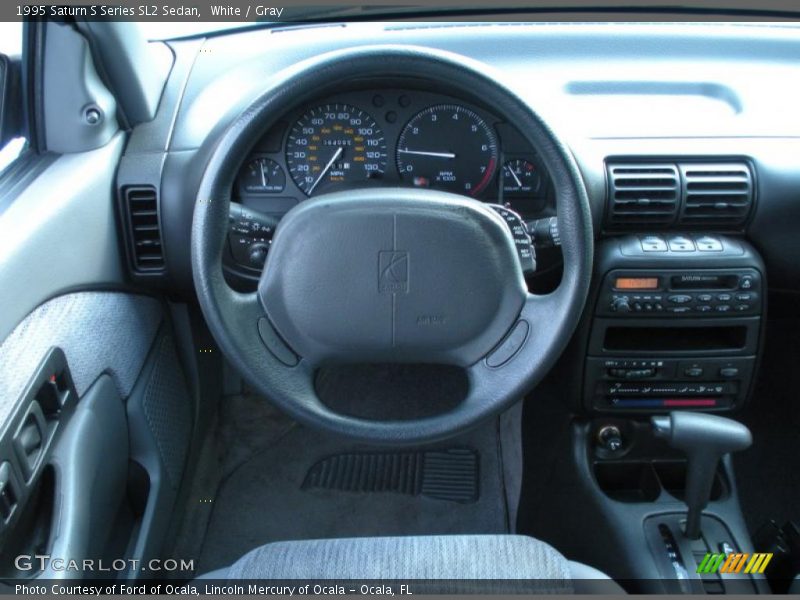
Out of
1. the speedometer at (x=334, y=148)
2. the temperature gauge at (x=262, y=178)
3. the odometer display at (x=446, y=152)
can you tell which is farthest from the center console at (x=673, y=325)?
the temperature gauge at (x=262, y=178)

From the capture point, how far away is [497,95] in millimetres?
1303

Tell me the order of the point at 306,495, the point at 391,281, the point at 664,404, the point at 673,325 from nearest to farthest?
the point at 391,281 → the point at 673,325 → the point at 664,404 → the point at 306,495

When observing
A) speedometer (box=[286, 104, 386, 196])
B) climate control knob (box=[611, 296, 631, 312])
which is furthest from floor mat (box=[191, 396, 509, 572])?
speedometer (box=[286, 104, 386, 196])

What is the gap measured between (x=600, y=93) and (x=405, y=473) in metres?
1.12

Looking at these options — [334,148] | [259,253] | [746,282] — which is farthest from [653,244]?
[259,253]

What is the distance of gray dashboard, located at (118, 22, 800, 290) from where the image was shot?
64.1 inches

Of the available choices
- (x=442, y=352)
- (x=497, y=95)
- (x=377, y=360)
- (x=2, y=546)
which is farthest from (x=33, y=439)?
(x=497, y=95)

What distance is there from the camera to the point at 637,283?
1.64 meters

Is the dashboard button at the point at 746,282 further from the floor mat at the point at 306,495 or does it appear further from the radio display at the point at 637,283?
the floor mat at the point at 306,495

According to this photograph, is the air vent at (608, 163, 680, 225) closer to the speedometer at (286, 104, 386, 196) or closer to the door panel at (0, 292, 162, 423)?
the speedometer at (286, 104, 386, 196)

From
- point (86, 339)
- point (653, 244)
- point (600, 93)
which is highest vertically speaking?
point (600, 93)

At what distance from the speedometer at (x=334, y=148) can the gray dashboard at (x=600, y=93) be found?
6 centimetres

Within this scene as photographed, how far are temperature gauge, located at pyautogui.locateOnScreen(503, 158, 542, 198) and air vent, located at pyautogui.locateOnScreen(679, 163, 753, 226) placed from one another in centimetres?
30

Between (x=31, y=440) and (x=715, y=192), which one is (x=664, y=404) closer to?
(x=715, y=192)
